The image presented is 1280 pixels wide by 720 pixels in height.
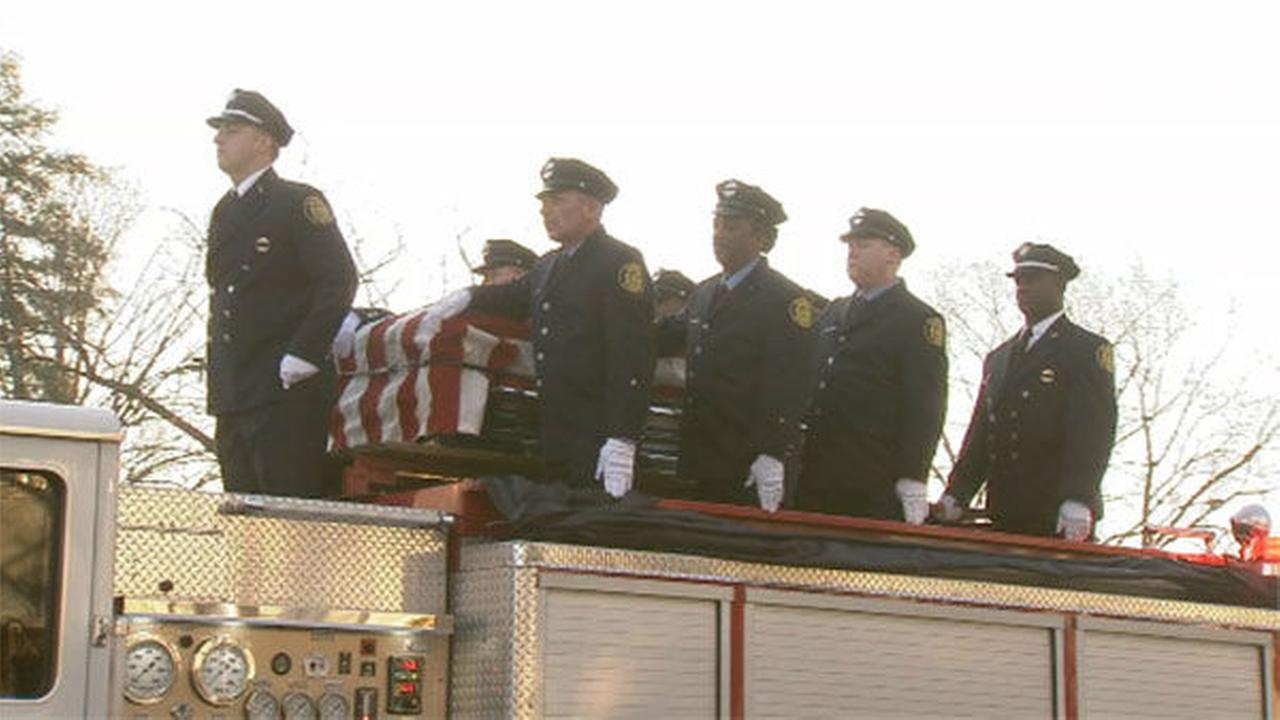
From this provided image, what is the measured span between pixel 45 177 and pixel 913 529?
22.2m

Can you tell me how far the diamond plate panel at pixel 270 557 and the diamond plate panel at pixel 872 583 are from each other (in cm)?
18

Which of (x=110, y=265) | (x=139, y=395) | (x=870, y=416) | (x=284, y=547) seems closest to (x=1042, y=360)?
(x=870, y=416)

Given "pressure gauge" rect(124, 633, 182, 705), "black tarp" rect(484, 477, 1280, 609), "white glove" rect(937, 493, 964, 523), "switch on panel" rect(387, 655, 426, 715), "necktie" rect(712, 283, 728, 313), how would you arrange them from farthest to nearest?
"white glove" rect(937, 493, 964, 523) < "necktie" rect(712, 283, 728, 313) < "black tarp" rect(484, 477, 1280, 609) < "switch on panel" rect(387, 655, 426, 715) < "pressure gauge" rect(124, 633, 182, 705)

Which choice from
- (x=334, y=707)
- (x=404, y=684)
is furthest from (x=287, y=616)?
(x=404, y=684)

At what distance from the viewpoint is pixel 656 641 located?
5418mm

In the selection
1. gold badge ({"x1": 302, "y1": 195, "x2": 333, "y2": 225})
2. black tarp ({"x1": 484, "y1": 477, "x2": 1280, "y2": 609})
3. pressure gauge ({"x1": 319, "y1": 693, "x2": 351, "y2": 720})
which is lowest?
pressure gauge ({"x1": 319, "y1": 693, "x2": 351, "y2": 720})

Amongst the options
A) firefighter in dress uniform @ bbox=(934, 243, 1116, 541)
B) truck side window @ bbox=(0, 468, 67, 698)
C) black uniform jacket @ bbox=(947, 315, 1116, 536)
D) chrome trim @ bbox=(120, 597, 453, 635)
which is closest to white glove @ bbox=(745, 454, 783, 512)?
firefighter in dress uniform @ bbox=(934, 243, 1116, 541)

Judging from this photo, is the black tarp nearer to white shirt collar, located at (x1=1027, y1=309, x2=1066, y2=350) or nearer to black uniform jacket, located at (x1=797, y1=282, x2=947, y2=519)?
black uniform jacket, located at (x1=797, y1=282, x2=947, y2=519)

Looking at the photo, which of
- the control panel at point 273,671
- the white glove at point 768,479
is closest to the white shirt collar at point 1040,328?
the white glove at point 768,479

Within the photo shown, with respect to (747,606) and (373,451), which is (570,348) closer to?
(373,451)

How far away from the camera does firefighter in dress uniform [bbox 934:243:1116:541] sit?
23.8ft

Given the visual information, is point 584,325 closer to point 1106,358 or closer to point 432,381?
point 432,381

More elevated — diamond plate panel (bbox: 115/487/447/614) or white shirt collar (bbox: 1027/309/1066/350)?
white shirt collar (bbox: 1027/309/1066/350)

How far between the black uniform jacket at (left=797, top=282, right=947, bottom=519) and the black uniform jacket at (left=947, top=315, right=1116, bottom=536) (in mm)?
459
